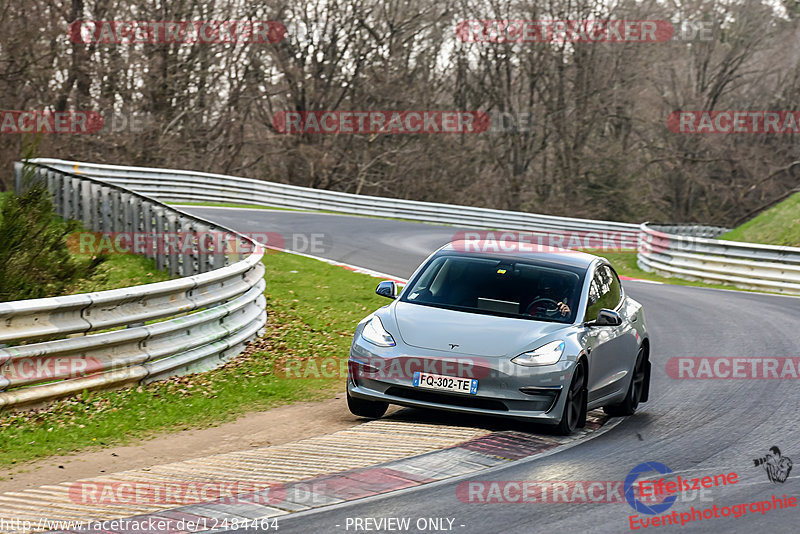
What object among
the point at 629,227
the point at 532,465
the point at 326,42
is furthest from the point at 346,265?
the point at 326,42

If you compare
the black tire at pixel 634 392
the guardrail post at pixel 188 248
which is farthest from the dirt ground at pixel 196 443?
the guardrail post at pixel 188 248

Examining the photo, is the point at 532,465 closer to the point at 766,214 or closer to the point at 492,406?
the point at 492,406

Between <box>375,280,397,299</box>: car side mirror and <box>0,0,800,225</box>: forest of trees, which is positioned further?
<box>0,0,800,225</box>: forest of trees

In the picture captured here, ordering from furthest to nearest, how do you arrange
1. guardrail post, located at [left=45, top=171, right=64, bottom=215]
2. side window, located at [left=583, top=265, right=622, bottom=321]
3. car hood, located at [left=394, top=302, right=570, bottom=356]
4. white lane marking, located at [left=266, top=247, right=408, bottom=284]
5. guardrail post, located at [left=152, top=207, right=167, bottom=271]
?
white lane marking, located at [left=266, top=247, right=408, bottom=284]
guardrail post, located at [left=45, top=171, right=64, bottom=215]
guardrail post, located at [left=152, top=207, right=167, bottom=271]
side window, located at [left=583, top=265, right=622, bottom=321]
car hood, located at [left=394, top=302, right=570, bottom=356]

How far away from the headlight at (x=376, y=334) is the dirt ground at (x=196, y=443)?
844 millimetres

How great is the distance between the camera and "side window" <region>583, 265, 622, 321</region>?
377 inches

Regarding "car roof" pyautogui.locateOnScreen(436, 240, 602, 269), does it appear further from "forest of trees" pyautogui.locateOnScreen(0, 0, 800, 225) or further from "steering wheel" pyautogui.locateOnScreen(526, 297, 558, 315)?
"forest of trees" pyautogui.locateOnScreen(0, 0, 800, 225)

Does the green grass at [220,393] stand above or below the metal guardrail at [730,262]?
above

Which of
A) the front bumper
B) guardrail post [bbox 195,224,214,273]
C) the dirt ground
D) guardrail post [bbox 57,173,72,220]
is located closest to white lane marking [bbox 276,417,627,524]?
the front bumper

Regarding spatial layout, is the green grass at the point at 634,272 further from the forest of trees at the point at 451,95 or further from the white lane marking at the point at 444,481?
the white lane marking at the point at 444,481

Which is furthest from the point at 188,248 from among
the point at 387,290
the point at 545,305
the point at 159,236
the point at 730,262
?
the point at 730,262

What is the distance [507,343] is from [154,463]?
2937 millimetres

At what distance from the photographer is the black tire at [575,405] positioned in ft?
28.1

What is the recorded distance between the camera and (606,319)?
9.31 m
